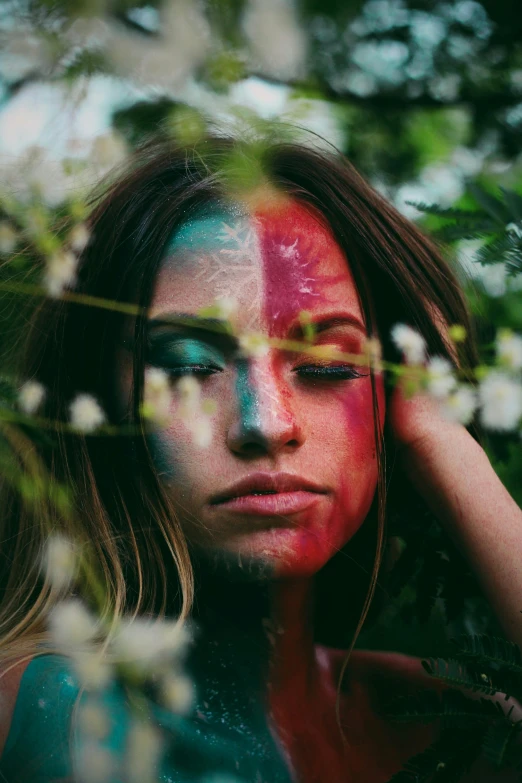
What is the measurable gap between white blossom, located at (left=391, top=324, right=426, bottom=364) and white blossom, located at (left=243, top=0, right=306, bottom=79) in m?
0.58

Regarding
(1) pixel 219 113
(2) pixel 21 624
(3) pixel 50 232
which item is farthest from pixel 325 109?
(2) pixel 21 624

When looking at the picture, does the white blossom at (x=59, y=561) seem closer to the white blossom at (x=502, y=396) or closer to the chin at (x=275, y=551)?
the chin at (x=275, y=551)

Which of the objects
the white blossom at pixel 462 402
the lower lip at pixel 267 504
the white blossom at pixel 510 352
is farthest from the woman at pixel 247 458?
the white blossom at pixel 510 352

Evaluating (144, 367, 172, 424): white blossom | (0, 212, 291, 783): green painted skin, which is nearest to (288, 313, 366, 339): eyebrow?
(0, 212, 291, 783): green painted skin

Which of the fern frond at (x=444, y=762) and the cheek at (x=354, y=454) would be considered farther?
the cheek at (x=354, y=454)

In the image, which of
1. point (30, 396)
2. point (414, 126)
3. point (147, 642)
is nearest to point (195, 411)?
point (30, 396)

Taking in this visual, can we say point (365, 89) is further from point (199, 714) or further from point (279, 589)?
point (199, 714)

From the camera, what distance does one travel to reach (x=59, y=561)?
1273mm

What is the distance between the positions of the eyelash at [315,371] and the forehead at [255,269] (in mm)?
82

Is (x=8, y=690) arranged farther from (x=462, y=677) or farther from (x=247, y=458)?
(x=462, y=677)

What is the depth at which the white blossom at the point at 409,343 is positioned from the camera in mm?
1393

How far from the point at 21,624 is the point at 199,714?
1.04ft

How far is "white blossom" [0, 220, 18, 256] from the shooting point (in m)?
1.34

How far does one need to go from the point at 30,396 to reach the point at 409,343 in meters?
0.66
